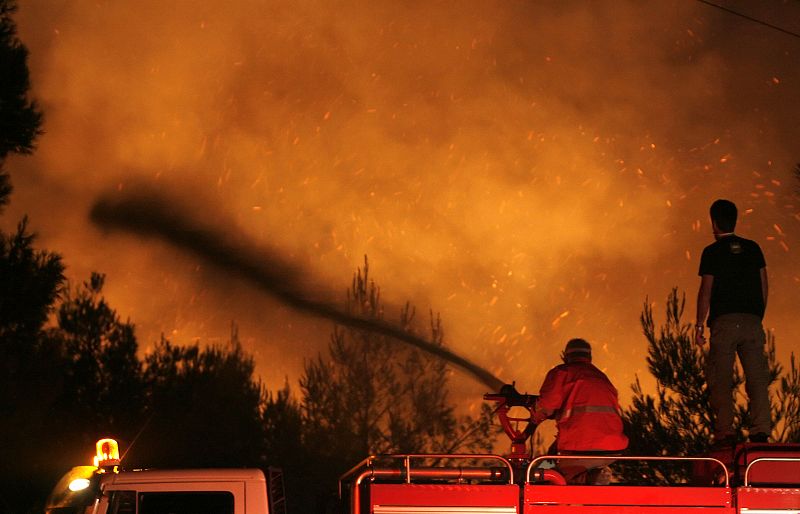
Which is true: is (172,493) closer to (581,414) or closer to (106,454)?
(106,454)

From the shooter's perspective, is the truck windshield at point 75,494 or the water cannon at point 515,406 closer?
the truck windshield at point 75,494

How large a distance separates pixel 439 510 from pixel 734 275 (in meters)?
3.08

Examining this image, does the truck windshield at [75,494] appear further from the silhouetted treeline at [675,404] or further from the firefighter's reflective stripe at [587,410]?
the silhouetted treeline at [675,404]

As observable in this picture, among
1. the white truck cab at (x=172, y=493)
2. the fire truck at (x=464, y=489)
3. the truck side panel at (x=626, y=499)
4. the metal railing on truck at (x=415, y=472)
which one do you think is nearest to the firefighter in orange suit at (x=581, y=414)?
the fire truck at (x=464, y=489)

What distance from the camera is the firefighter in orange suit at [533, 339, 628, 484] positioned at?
262 inches

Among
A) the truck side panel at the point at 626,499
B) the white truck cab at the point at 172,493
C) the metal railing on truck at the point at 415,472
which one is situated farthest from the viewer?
the white truck cab at the point at 172,493

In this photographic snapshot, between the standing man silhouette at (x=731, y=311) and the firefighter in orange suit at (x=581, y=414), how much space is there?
2.94ft

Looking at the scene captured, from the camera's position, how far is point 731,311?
24.7ft

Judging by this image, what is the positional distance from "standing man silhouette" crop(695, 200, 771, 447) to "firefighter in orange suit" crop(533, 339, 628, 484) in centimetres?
90

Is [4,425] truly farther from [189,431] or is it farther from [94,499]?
[94,499]

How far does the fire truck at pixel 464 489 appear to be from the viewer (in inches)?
224

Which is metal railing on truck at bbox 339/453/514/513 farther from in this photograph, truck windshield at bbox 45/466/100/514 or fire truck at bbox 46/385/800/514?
truck windshield at bbox 45/466/100/514

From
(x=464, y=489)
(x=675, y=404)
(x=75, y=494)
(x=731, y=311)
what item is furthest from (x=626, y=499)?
(x=675, y=404)

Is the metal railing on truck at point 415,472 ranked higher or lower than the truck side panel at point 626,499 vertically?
higher
